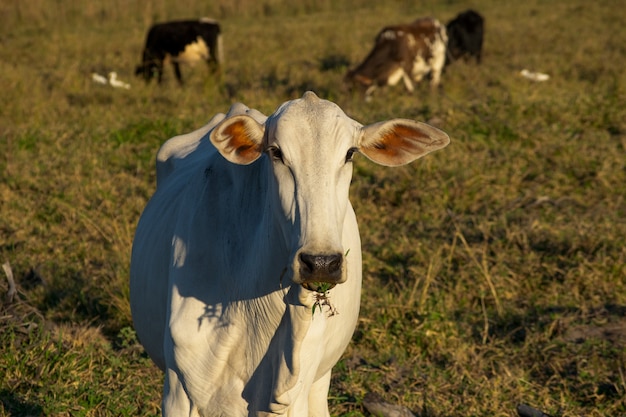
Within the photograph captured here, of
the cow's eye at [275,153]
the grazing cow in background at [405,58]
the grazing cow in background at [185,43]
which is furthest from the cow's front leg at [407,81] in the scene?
the cow's eye at [275,153]

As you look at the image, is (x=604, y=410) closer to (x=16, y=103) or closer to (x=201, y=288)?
(x=201, y=288)

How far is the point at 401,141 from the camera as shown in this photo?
2752 mm

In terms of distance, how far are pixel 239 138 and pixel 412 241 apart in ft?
11.4

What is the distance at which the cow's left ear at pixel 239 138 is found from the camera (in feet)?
8.46

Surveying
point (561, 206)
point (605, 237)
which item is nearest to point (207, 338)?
point (605, 237)

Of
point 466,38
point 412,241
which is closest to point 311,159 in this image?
point 412,241

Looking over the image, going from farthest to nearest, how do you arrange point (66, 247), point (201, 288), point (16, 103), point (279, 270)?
1. point (16, 103)
2. point (66, 247)
3. point (201, 288)
4. point (279, 270)

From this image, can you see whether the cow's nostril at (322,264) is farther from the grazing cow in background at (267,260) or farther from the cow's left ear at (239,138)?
the cow's left ear at (239,138)

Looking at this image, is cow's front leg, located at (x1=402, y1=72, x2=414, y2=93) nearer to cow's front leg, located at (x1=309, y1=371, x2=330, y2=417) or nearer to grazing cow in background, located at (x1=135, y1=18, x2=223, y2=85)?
grazing cow in background, located at (x1=135, y1=18, x2=223, y2=85)

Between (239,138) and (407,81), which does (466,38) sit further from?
(239,138)

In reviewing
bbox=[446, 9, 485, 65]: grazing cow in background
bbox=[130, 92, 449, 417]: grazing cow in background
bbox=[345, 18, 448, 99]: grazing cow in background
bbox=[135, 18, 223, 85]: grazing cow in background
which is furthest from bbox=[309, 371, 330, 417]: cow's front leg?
bbox=[446, 9, 485, 65]: grazing cow in background

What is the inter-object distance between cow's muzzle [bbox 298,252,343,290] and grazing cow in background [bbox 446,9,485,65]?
37.1 ft

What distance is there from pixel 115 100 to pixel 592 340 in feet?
20.9

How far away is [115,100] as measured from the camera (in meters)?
9.77
